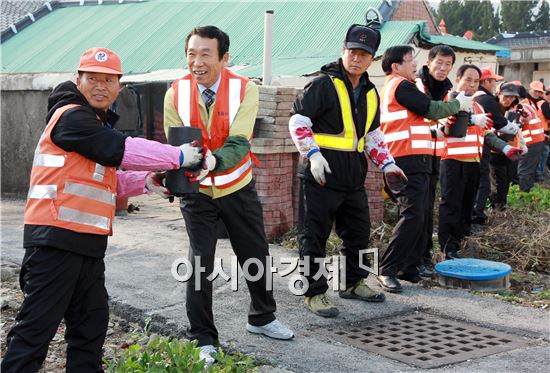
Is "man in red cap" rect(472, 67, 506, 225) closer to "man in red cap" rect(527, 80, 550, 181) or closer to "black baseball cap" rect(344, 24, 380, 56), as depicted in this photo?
"black baseball cap" rect(344, 24, 380, 56)

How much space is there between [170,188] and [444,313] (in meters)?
2.57

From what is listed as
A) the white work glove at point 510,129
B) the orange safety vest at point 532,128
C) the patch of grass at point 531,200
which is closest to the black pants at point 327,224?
the white work glove at point 510,129

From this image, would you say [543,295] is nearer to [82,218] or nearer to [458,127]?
[458,127]

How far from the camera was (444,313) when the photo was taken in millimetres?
5250

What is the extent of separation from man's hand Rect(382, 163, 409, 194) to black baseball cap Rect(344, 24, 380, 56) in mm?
876

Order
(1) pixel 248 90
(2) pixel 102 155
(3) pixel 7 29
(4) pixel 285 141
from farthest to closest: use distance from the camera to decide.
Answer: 1. (3) pixel 7 29
2. (4) pixel 285 141
3. (1) pixel 248 90
4. (2) pixel 102 155

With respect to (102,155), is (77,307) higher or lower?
lower

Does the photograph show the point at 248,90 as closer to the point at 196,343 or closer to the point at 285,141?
the point at 196,343

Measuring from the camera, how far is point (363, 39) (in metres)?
5.04

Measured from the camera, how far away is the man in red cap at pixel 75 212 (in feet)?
10.8

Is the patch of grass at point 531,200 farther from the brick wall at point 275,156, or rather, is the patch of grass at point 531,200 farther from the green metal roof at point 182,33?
the green metal roof at point 182,33

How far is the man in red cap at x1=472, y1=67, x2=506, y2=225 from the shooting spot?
26.9 ft

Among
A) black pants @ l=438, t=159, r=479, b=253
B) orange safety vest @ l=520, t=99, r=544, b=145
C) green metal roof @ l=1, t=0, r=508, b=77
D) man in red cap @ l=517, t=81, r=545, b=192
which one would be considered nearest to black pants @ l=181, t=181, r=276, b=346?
black pants @ l=438, t=159, r=479, b=253

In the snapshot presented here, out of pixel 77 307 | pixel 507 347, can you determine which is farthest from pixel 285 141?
pixel 77 307
